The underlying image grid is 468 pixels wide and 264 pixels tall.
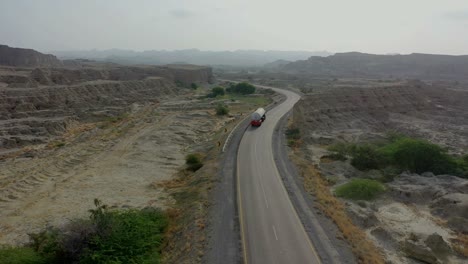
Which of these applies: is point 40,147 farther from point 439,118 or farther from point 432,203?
point 439,118

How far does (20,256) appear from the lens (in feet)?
75.5

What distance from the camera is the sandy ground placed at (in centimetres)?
3303

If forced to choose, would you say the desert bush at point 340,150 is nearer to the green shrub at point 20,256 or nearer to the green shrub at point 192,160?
the green shrub at point 192,160

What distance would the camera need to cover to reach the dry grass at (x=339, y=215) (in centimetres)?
2318

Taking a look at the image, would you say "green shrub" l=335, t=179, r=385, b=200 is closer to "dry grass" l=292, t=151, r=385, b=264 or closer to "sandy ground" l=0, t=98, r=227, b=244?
"dry grass" l=292, t=151, r=385, b=264

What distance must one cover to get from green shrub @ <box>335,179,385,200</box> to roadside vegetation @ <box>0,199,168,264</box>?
18472mm

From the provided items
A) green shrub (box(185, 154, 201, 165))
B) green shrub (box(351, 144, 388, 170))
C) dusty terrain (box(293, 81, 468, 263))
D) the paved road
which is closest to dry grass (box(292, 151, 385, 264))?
dusty terrain (box(293, 81, 468, 263))

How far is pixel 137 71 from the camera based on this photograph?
5153 inches

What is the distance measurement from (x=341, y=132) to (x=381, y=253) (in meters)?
46.4

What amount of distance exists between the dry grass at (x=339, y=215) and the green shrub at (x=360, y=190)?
1.34 m

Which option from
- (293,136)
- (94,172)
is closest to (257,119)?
(293,136)

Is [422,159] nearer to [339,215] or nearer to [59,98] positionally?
[339,215]

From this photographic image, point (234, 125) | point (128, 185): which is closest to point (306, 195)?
point (128, 185)

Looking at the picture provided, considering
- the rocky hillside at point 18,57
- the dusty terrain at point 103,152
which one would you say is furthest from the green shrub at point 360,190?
the rocky hillside at point 18,57
